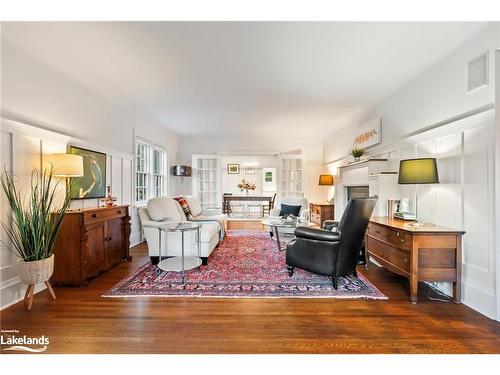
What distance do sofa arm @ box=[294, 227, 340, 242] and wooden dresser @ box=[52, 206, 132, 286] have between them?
2438 mm

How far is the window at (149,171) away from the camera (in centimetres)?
502

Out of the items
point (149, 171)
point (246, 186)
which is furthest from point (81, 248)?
point (246, 186)

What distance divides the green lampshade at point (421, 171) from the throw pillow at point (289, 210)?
2839 mm

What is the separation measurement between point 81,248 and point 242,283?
6.05ft

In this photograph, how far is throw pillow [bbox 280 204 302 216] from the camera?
5.27m

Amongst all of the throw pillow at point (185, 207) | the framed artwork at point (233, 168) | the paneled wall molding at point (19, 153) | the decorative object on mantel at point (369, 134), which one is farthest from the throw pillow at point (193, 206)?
the framed artwork at point (233, 168)

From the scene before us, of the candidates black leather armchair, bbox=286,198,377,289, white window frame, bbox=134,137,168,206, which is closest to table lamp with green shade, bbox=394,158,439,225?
black leather armchair, bbox=286,198,377,289

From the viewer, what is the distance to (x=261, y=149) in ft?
22.8

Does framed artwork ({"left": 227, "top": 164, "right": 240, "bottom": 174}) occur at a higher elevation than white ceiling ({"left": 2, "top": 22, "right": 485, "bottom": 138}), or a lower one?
lower

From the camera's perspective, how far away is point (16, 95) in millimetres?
2383

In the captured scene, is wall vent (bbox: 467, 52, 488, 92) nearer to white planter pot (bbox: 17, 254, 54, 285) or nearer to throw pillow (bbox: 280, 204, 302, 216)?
throw pillow (bbox: 280, 204, 302, 216)

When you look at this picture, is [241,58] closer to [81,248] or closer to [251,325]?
[251,325]
